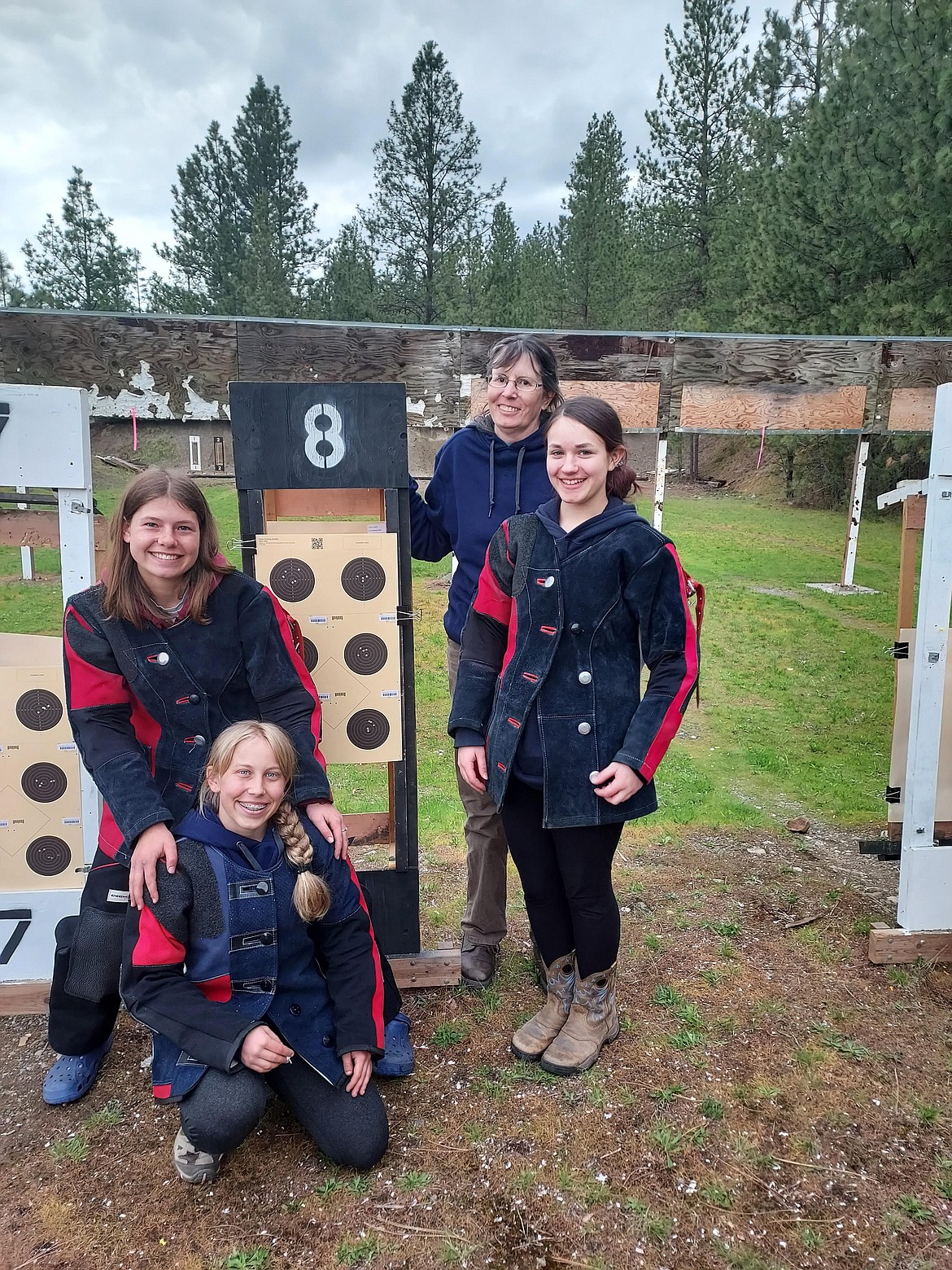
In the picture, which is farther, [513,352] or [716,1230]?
[513,352]

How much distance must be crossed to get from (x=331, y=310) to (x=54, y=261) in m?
9.06

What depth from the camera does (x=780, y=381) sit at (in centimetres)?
599

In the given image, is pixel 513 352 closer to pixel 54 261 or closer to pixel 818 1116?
pixel 818 1116

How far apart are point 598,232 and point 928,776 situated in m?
16.6

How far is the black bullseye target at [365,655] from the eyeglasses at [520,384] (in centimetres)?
84

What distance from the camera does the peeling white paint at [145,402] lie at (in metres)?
5.32

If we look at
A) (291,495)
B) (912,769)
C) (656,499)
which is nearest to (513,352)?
(291,495)

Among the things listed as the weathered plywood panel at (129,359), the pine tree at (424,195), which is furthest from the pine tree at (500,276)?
the weathered plywood panel at (129,359)

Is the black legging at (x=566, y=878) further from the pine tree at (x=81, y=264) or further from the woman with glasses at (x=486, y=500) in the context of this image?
the pine tree at (x=81, y=264)

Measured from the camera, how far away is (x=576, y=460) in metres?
2.04

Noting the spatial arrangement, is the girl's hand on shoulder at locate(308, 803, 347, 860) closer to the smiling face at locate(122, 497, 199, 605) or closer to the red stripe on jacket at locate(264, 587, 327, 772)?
the red stripe on jacket at locate(264, 587, 327, 772)

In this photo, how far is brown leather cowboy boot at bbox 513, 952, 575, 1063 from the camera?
240 centimetres

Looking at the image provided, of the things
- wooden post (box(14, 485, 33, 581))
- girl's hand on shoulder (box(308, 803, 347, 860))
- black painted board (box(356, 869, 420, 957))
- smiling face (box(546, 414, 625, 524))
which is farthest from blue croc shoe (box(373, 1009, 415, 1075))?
wooden post (box(14, 485, 33, 581))

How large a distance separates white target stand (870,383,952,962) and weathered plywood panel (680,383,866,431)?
3298mm
